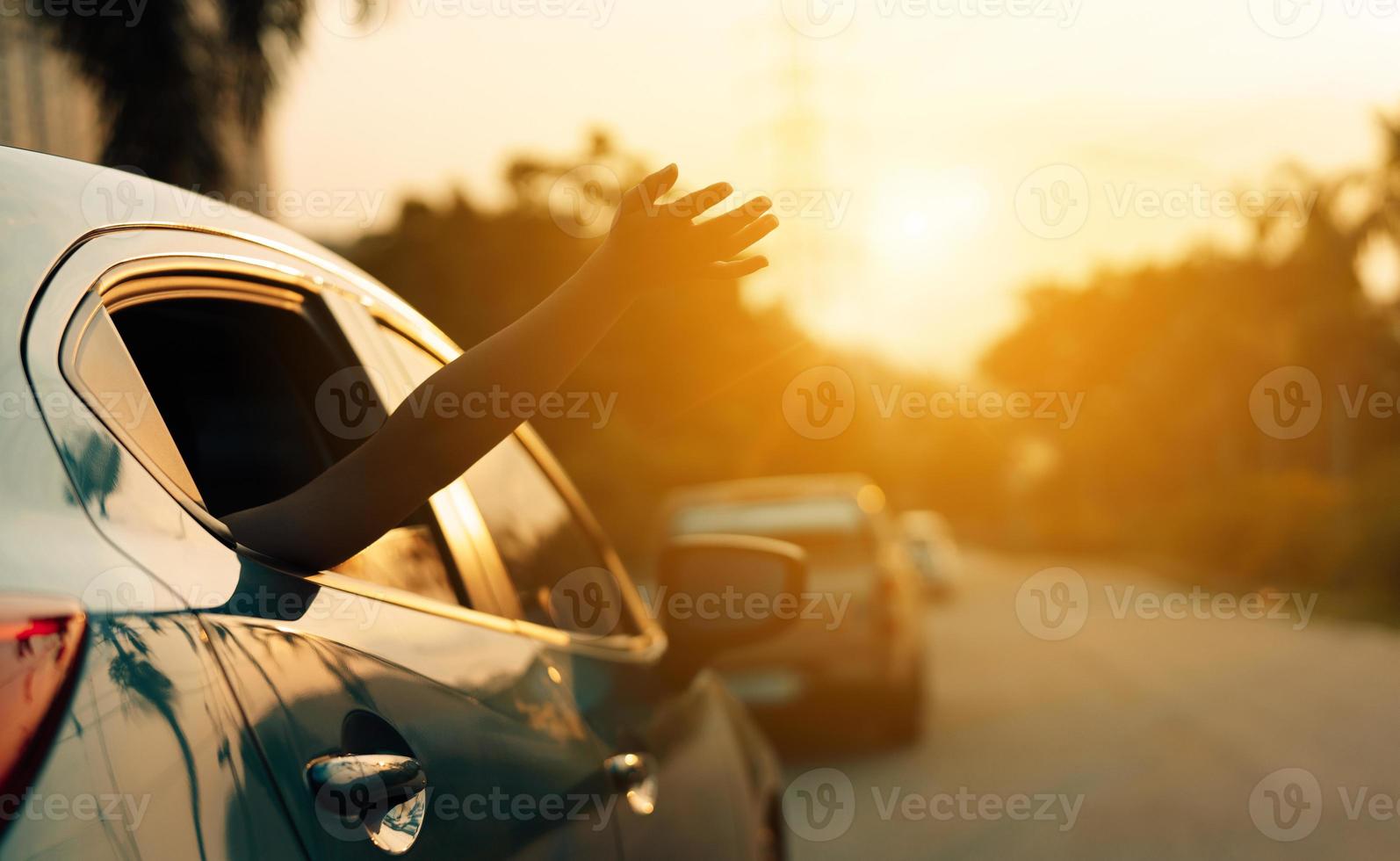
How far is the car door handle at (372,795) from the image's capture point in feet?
4.14

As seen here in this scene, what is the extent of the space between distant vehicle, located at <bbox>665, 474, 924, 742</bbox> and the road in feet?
1.26

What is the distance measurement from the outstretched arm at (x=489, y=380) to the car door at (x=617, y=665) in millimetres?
667

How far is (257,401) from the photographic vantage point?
6.95 feet

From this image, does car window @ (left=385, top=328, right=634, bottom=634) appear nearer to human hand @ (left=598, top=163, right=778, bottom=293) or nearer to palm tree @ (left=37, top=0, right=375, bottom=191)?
human hand @ (left=598, top=163, right=778, bottom=293)

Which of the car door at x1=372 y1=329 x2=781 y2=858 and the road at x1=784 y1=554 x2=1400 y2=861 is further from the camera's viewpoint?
the road at x1=784 y1=554 x2=1400 y2=861

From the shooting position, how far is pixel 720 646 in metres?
2.83

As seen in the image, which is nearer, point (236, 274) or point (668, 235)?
point (668, 235)

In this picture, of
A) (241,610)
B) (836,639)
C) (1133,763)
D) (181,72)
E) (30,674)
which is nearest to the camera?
(30,674)

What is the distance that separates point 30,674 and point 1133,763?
8.87 m

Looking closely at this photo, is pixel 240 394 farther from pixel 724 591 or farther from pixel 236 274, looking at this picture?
pixel 724 591

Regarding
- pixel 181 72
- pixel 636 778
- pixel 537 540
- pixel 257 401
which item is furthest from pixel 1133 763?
pixel 181 72

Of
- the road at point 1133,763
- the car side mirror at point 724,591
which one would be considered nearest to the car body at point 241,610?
the car side mirror at point 724,591

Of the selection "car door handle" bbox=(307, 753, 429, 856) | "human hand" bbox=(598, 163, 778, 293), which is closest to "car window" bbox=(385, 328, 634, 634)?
"human hand" bbox=(598, 163, 778, 293)

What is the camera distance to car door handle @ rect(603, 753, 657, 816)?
2.17m
